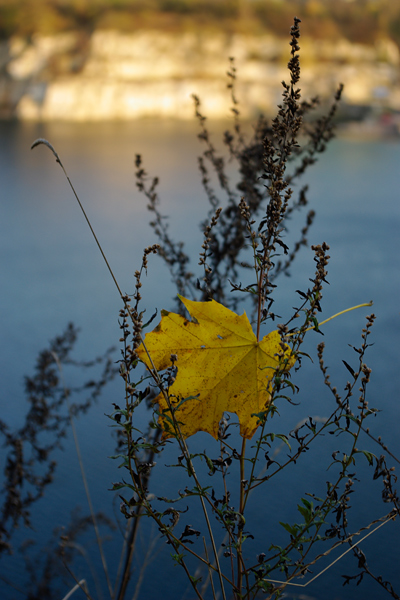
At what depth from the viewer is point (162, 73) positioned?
5785 mm

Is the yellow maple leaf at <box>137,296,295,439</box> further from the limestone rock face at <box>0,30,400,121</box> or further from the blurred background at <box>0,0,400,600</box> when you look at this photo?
the limestone rock face at <box>0,30,400,121</box>

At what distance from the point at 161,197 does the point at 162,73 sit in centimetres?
444

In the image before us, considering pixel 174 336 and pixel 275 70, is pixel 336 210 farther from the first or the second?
pixel 275 70

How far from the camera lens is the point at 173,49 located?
5.92m

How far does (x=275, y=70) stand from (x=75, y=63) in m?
2.13

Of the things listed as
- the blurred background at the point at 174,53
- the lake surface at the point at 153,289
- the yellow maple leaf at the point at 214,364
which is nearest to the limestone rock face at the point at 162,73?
the blurred background at the point at 174,53

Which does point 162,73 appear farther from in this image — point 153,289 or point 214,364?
point 214,364

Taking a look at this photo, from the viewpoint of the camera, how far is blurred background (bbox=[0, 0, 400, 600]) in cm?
66

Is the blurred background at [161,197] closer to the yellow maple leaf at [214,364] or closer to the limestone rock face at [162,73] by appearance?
the limestone rock face at [162,73]

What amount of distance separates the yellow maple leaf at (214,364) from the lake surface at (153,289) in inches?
12.7

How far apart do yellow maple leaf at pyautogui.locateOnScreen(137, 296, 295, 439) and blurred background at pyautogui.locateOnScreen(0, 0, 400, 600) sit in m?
0.23

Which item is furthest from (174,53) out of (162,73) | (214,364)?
(214,364)

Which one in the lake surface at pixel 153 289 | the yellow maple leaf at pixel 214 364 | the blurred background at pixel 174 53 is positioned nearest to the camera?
the yellow maple leaf at pixel 214 364

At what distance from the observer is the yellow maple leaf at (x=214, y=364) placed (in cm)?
28
